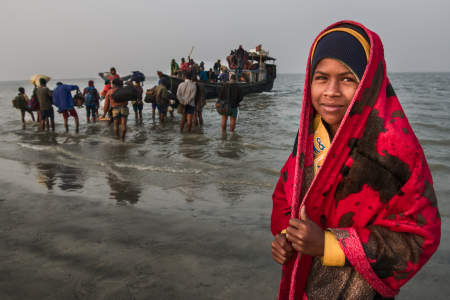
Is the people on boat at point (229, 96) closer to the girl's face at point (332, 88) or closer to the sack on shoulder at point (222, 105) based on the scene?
the sack on shoulder at point (222, 105)

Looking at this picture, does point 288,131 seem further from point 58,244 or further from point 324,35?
point 324,35

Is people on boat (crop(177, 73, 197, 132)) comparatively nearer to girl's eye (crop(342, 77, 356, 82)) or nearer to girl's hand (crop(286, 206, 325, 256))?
girl's eye (crop(342, 77, 356, 82))

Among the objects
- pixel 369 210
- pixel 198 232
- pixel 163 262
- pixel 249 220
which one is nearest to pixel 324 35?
pixel 369 210

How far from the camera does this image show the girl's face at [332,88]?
1.16 metres

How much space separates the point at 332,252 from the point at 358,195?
0.72 feet

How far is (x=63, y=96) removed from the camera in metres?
10.8

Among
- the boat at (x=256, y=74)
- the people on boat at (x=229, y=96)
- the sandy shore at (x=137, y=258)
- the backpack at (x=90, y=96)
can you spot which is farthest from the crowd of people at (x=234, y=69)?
the sandy shore at (x=137, y=258)

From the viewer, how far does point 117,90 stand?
921cm

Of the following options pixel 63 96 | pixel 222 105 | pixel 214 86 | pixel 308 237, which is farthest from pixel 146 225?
pixel 214 86

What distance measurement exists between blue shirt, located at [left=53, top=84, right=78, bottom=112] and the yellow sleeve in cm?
1151

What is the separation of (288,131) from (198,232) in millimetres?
9001

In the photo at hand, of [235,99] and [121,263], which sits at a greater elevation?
[235,99]

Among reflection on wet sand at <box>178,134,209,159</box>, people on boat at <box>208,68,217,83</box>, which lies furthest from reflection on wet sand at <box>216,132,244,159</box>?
people on boat at <box>208,68,217,83</box>

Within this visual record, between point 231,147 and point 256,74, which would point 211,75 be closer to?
point 256,74
